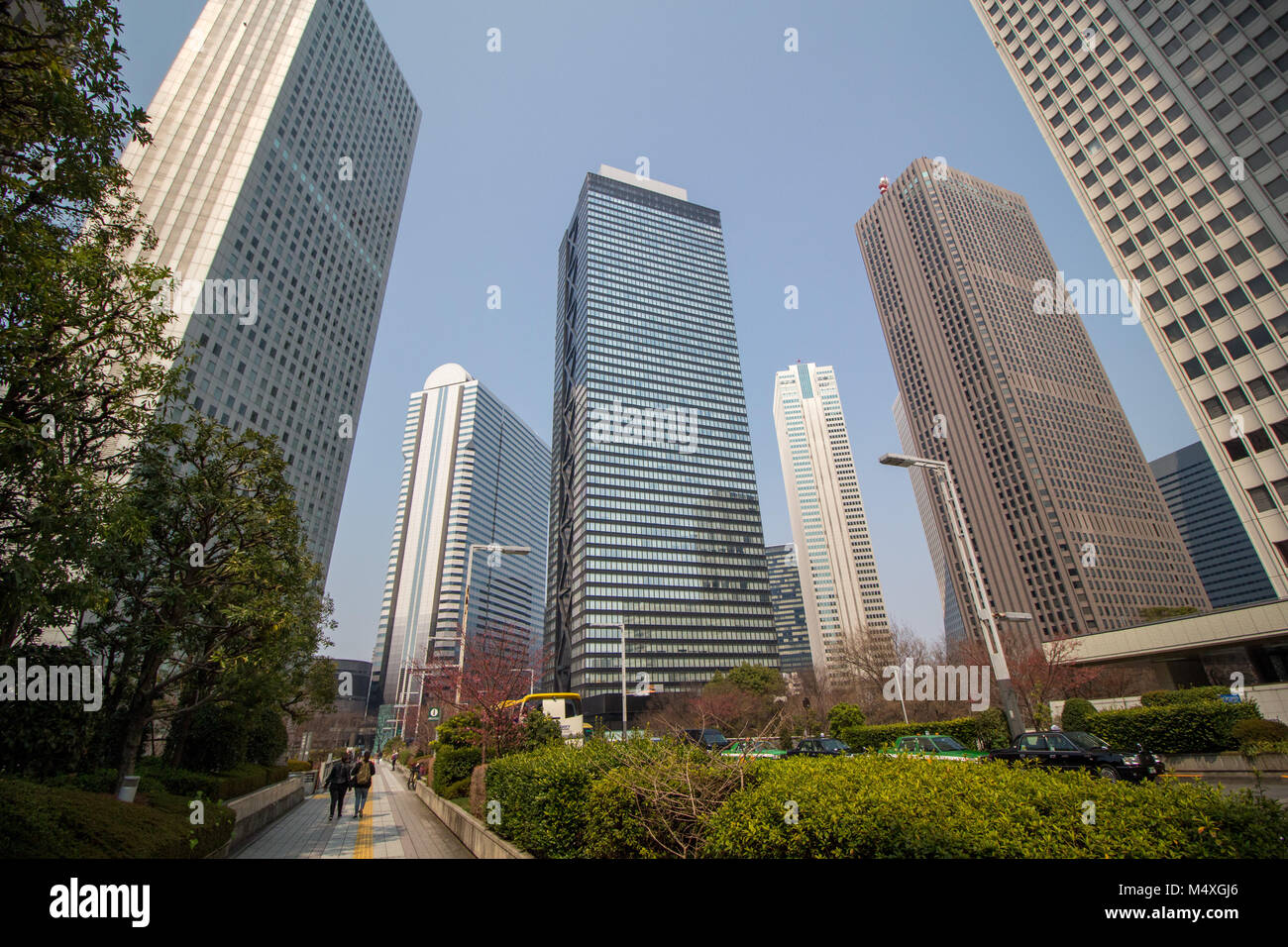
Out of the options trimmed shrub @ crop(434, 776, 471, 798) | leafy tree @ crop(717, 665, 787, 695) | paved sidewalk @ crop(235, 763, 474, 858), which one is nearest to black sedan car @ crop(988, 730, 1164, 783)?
paved sidewalk @ crop(235, 763, 474, 858)

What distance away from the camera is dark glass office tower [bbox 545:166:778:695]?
4114 inches

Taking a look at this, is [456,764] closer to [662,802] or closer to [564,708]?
[662,802]

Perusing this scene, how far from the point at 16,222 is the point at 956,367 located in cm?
14359

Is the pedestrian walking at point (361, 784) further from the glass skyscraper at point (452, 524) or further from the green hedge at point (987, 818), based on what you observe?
the glass skyscraper at point (452, 524)

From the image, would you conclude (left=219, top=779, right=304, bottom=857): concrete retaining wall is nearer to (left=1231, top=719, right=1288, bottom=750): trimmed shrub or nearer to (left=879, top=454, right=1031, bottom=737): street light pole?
A: (left=879, top=454, right=1031, bottom=737): street light pole

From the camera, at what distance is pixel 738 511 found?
12238 cm

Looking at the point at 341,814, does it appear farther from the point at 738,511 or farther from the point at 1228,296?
the point at 738,511

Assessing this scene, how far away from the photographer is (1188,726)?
20.2m

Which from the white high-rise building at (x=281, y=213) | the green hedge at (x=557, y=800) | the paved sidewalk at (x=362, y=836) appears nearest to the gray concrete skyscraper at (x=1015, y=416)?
the paved sidewalk at (x=362, y=836)

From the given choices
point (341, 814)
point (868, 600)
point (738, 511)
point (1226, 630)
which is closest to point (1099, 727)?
point (1226, 630)

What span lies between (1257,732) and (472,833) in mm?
A: 26253

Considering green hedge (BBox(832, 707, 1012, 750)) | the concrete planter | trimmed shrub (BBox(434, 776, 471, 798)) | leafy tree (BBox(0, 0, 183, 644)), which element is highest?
leafy tree (BBox(0, 0, 183, 644))

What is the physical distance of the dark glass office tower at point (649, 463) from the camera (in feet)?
343

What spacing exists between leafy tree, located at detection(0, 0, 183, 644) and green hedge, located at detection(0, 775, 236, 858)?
281cm
